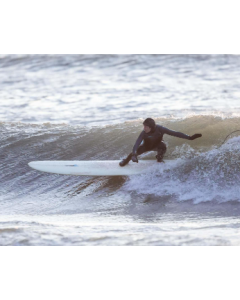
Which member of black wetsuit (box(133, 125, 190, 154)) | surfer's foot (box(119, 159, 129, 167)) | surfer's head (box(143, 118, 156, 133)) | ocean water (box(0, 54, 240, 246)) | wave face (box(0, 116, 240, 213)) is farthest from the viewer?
surfer's foot (box(119, 159, 129, 167))

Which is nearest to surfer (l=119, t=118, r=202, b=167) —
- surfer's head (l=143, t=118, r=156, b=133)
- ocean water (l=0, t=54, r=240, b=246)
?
surfer's head (l=143, t=118, r=156, b=133)

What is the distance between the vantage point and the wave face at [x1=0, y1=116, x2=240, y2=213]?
7486 millimetres

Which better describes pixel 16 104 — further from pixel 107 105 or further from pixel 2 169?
pixel 2 169

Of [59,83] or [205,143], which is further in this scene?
[59,83]

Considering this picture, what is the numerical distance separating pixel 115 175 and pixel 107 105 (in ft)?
19.7

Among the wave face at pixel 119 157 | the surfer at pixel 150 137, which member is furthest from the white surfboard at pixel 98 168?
the surfer at pixel 150 137

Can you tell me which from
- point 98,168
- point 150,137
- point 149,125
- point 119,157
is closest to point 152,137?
point 150,137

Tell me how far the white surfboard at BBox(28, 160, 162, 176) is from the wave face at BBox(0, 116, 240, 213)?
0.59 feet

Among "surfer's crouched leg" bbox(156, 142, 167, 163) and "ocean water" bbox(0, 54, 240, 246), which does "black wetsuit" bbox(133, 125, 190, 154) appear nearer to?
"surfer's crouched leg" bbox(156, 142, 167, 163)

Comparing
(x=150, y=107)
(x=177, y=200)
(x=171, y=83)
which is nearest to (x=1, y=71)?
(x=171, y=83)

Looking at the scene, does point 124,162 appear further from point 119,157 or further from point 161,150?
point 119,157

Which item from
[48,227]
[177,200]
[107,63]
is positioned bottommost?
[177,200]

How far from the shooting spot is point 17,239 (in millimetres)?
4668

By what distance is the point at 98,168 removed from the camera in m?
7.85
